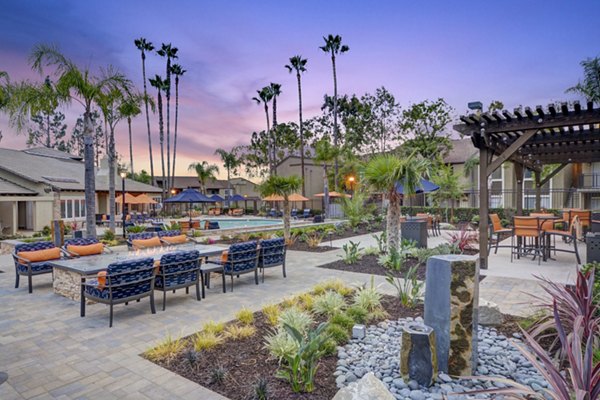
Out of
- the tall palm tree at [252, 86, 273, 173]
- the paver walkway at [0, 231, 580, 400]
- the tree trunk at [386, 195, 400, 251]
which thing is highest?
the tall palm tree at [252, 86, 273, 173]

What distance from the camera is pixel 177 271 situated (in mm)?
6328

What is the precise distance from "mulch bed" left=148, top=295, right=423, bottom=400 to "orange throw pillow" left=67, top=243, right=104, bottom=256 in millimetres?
5569

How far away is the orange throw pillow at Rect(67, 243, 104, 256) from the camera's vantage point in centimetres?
809

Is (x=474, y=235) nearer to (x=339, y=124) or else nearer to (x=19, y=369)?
(x=19, y=369)

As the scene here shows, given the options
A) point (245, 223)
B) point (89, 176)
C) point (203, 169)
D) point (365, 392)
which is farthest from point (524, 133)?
point (203, 169)

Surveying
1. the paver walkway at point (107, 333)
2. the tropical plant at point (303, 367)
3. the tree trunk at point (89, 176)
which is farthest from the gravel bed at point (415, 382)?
the tree trunk at point (89, 176)

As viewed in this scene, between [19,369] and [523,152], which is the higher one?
[523,152]

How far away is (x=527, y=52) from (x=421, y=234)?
11316mm

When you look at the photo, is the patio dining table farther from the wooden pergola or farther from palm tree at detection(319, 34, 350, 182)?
palm tree at detection(319, 34, 350, 182)

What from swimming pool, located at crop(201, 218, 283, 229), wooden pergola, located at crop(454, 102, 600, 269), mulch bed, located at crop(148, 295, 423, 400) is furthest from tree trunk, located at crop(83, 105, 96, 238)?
wooden pergola, located at crop(454, 102, 600, 269)

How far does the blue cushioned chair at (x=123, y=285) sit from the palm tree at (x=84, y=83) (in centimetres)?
769

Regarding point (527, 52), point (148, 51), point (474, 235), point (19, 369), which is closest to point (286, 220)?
point (474, 235)

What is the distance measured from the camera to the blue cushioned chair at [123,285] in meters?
5.40

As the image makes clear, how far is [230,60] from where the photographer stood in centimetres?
1789
